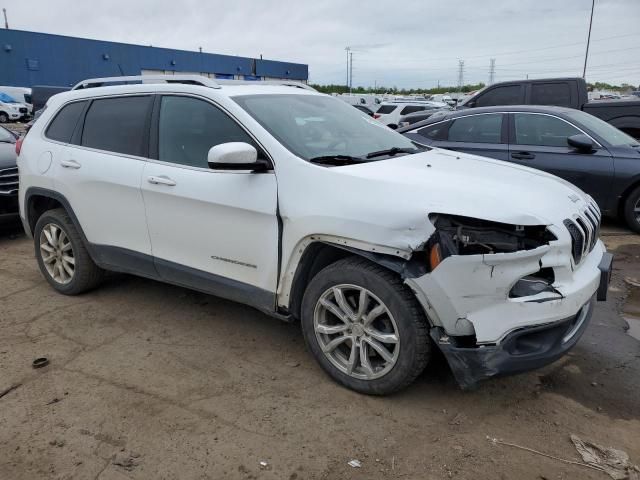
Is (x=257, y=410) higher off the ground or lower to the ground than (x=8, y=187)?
lower

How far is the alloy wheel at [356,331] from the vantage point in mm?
2902

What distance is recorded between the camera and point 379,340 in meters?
2.92

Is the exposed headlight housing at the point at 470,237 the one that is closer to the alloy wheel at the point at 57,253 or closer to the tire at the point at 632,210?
the alloy wheel at the point at 57,253

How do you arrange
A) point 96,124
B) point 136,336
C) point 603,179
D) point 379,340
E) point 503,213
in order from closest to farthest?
point 503,213 < point 379,340 < point 136,336 < point 96,124 < point 603,179

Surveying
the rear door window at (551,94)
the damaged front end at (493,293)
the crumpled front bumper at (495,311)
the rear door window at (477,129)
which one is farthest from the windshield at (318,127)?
the rear door window at (551,94)

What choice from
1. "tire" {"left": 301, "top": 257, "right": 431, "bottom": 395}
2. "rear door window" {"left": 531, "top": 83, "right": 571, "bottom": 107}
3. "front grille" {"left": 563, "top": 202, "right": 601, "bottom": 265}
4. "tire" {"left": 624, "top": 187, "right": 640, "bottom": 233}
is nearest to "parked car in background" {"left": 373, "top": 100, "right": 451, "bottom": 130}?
"rear door window" {"left": 531, "top": 83, "right": 571, "bottom": 107}

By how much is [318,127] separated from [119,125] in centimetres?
161

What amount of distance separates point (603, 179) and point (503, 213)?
4747mm

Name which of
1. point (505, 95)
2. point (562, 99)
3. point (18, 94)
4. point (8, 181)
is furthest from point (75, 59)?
point (562, 99)

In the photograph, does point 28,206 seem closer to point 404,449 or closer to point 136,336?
point 136,336

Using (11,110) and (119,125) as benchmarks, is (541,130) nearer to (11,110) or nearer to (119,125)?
(119,125)

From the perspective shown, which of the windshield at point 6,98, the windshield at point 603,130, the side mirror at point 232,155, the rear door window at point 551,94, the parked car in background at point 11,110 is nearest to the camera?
the side mirror at point 232,155

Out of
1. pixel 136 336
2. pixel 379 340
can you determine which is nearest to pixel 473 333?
pixel 379 340

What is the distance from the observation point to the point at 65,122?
4492 mm
